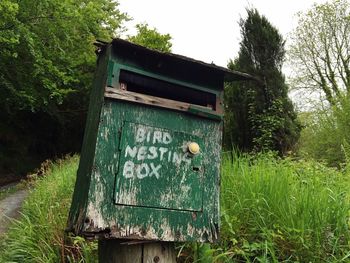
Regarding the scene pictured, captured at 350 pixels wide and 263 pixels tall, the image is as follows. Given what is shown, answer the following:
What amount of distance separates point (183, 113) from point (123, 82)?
41cm

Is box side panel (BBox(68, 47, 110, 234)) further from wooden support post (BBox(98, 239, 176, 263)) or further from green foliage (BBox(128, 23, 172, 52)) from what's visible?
green foliage (BBox(128, 23, 172, 52))

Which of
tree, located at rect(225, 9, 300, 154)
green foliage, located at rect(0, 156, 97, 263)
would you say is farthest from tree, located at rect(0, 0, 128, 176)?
green foliage, located at rect(0, 156, 97, 263)

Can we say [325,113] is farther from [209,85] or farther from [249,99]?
[209,85]

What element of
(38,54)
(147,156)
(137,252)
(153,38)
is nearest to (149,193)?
(147,156)

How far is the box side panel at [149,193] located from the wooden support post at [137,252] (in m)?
0.13

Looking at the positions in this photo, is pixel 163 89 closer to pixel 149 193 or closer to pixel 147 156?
pixel 147 156

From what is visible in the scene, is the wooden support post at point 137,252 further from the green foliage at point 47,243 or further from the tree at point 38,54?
the tree at point 38,54

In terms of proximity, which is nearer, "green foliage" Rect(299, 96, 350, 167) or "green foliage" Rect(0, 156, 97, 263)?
"green foliage" Rect(0, 156, 97, 263)

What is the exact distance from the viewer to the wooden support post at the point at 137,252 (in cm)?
221

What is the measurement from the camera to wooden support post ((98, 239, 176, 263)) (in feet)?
7.26

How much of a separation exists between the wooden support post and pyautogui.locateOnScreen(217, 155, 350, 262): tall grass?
1.49 ft

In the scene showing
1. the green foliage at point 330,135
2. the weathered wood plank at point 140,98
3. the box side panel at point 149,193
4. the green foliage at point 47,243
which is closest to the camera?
the box side panel at point 149,193

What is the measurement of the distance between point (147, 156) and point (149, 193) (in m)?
0.20

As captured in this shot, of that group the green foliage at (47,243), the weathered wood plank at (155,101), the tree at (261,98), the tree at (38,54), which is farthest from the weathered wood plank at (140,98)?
the tree at (38,54)
